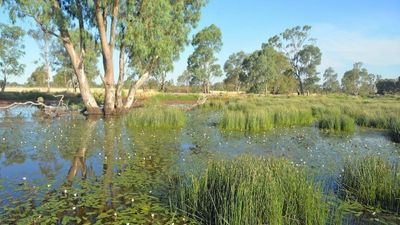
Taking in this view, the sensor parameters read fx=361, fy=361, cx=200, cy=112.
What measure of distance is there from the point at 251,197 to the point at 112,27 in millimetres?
21630

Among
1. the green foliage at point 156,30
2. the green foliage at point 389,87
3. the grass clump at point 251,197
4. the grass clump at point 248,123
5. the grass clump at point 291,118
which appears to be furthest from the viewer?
the green foliage at point 389,87

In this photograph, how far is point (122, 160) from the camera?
11.1 meters

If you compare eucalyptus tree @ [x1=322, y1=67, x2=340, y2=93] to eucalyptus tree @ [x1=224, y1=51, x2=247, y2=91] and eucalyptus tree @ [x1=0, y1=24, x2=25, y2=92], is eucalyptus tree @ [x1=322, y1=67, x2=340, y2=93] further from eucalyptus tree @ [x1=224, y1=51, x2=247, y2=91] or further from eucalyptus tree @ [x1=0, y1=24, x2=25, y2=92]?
eucalyptus tree @ [x1=0, y1=24, x2=25, y2=92]

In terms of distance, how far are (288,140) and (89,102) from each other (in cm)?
1620

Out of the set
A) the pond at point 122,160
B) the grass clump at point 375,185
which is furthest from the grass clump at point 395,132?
the grass clump at point 375,185

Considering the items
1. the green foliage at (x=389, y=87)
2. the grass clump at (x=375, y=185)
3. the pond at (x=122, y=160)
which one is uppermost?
the green foliage at (x=389, y=87)

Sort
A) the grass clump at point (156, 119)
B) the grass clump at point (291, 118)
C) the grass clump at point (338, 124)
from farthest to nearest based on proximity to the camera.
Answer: the grass clump at point (291, 118) < the grass clump at point (156, 119) < the grass clump at point (338, 124)

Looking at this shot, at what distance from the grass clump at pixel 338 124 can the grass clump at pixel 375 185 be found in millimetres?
11427

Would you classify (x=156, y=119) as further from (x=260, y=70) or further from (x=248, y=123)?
(x=260, y=70)

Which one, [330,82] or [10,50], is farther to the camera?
[330,82]

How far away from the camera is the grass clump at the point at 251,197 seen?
528 cm

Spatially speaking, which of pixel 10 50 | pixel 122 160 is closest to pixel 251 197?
pixel 122 160

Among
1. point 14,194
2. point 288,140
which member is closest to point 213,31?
point 288,140

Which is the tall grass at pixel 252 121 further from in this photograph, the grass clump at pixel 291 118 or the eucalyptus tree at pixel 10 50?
the eucalyptus tree at pixel 10 50
